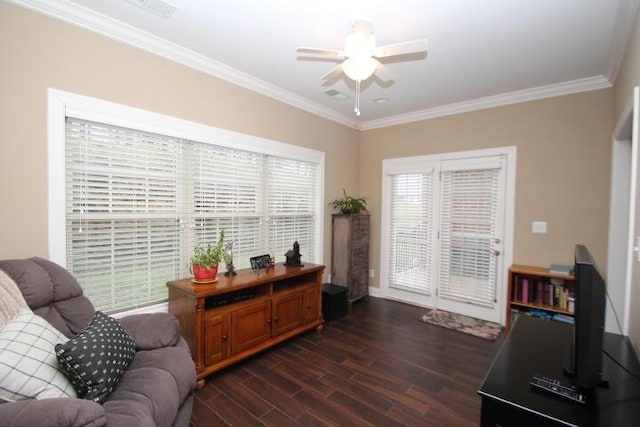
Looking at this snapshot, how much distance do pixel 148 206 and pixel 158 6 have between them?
1511 millimetres

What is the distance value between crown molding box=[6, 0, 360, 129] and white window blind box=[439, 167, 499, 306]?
241cm

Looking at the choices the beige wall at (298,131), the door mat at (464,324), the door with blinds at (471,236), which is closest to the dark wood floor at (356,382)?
the door mat at (464,324)

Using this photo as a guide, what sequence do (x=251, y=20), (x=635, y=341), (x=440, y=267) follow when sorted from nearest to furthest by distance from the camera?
1. (x=635, y=341)
2. (x=251, y=20)
3. (x=440, y=267)

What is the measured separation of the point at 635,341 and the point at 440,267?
2.57 m

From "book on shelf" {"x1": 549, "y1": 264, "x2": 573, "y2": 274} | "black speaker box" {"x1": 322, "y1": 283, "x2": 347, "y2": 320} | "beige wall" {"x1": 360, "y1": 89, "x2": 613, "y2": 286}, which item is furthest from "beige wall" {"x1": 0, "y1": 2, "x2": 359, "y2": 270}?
"book on shelf" {"x1": 549, "y1": 264, "x2": 573, "y2": 274}

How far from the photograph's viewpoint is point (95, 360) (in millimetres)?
1473

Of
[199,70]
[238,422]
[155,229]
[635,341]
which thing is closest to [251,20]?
[199,70]

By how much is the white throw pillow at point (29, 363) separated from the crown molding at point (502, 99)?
445 cm

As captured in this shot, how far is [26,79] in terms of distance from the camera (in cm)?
199

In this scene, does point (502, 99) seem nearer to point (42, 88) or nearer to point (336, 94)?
point (336, 94)

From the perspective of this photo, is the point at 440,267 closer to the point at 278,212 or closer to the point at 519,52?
the point at 278,212

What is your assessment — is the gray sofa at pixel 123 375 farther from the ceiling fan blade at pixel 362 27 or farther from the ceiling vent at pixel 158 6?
the ceiling fan blade at pixel 362 27

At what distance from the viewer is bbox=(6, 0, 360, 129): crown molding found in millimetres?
2068

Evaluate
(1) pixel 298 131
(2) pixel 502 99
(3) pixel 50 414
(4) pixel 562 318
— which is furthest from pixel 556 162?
(3) pixel 50 414
